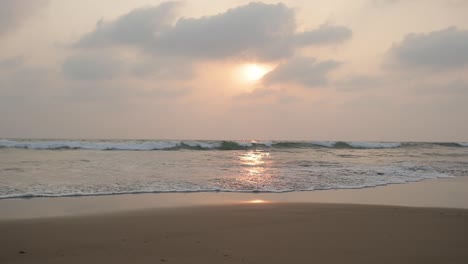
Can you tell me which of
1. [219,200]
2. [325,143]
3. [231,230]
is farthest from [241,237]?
[325,143]

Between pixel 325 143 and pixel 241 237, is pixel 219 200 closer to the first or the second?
pixel 241 237

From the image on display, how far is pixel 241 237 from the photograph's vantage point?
5359 millimetres

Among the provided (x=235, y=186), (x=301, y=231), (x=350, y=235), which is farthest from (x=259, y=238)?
(x=235, y=186)

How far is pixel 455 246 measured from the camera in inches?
204

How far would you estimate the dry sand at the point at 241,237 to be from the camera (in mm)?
4492

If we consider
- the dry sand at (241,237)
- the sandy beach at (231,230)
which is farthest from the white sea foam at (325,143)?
the dry sand at (241,237)

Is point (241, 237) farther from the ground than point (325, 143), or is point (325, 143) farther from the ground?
point (325, 143)

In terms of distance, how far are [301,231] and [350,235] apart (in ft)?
2.26

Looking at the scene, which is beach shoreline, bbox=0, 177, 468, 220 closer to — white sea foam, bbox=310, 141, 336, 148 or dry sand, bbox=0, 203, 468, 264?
dry sand, bbox=0, 203, 468, 264

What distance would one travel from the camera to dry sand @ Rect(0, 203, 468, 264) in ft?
14.7

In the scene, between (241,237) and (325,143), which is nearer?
(241,237)

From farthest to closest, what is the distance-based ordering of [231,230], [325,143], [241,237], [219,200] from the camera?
[325,143] < [219,200] < [231,230] < [241,237]

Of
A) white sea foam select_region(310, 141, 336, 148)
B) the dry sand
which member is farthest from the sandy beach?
white sea foam select_region(310, 141, 336, 148)

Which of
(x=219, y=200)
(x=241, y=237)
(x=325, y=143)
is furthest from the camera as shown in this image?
(x=325, y=143)
